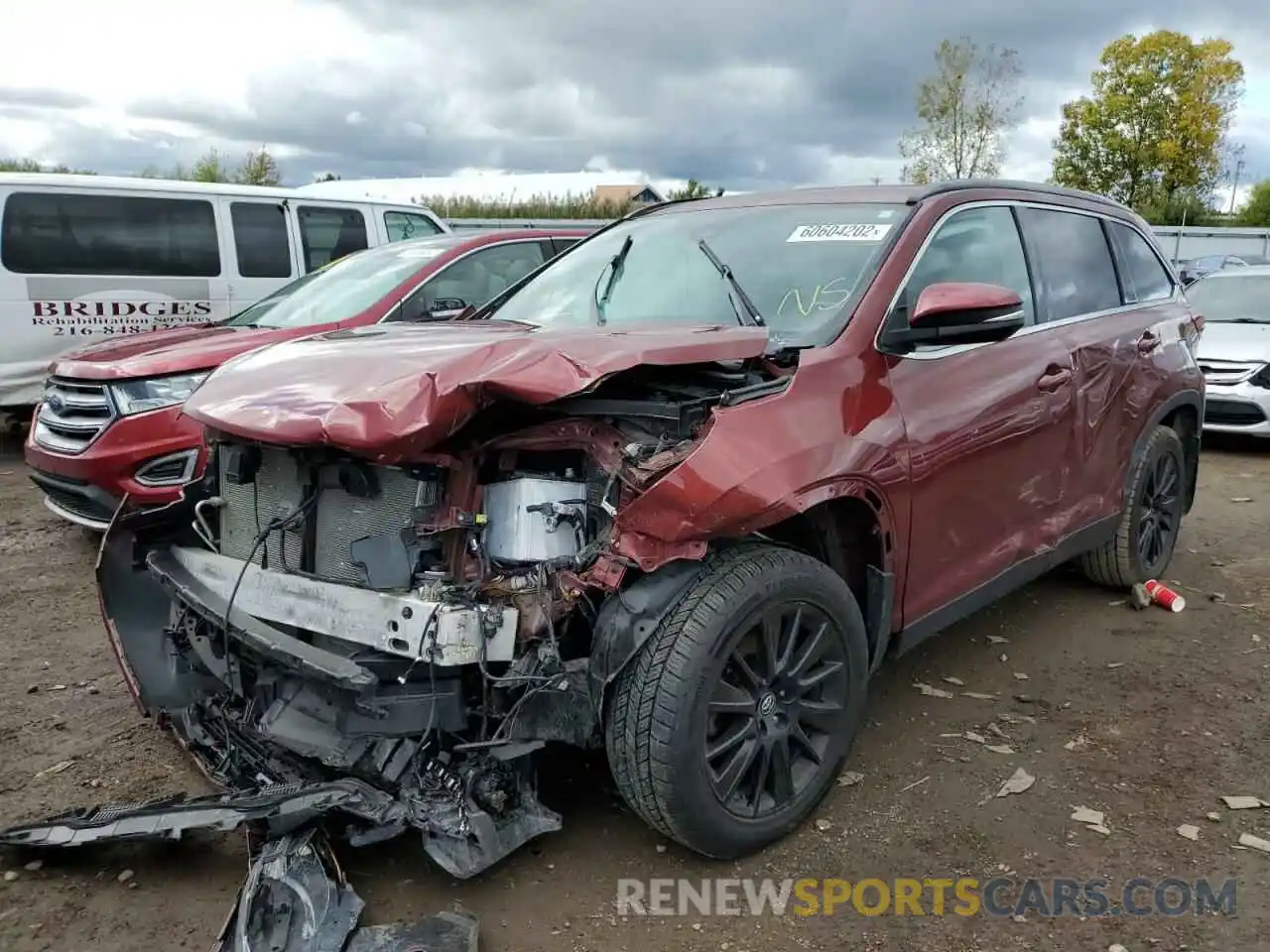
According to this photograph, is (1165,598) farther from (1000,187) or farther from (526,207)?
(526,207)

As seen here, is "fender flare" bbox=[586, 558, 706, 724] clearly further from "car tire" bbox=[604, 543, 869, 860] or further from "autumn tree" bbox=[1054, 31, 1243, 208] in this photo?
"autumn tree" bbox=[1054, 31, 1243, 208]

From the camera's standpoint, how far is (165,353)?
5.41 meters

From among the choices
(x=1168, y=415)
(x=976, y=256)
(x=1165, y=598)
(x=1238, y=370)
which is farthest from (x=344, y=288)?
(x=1238, y=370)

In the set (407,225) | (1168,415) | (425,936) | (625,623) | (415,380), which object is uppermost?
(407,225)

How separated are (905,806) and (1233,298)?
896cm

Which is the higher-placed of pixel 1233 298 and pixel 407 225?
pixel 407 225

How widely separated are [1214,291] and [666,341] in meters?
9.61

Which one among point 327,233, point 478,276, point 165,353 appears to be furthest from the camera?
point 327,233

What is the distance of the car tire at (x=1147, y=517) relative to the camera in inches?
186

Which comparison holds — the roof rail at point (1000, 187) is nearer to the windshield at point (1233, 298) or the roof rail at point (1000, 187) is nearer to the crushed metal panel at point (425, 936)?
the crushed metal panel at point (425, 936)

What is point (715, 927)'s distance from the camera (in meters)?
2.59

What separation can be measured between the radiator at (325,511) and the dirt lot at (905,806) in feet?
2.80

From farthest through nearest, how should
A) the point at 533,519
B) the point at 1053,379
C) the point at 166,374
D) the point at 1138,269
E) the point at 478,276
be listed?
the point at 478,276 → the point at 166,374 → the point at 1138,269 → the point at 1053,379 → the point at 533,519

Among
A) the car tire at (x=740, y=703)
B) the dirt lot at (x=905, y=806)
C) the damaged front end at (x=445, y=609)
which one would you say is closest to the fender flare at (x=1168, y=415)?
the dirt lot at (x=905, y=806)
